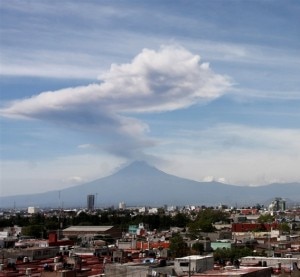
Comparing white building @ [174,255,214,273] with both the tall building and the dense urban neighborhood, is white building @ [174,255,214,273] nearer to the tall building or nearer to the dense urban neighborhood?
the dense urban neighborhood

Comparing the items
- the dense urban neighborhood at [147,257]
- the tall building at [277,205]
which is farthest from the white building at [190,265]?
the tall building at [277,205]

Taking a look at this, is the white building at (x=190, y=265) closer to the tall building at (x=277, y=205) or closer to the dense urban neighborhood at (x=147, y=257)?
the dense urban neighborhood at (x=147, y=257)

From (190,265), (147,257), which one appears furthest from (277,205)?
(190,265)

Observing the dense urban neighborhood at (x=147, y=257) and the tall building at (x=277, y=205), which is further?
the tall building at (x=277, y=205)

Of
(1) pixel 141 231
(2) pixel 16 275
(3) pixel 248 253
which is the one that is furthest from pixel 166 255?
(1) pixel 141 231

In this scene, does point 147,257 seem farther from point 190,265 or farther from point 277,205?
point 277,205

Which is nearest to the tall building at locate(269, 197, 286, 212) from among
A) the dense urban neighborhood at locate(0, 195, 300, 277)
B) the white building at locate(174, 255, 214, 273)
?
the dense urban neighborhood at locate(0, 195, 300, 277)

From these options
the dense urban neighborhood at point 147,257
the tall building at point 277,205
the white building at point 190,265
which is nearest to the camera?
the dense urban neighborhood at point 147,257

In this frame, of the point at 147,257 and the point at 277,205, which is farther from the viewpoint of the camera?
the point at 277,205

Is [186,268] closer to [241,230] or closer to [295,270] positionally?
[295,270]

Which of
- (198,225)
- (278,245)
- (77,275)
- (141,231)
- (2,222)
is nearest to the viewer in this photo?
(77,275)

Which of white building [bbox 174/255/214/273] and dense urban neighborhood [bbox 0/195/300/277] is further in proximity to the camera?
white building [bbox 174/255/214/273]
